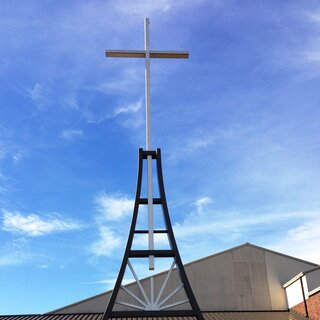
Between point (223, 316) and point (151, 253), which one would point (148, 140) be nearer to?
point (151, 253)

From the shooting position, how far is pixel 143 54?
22.3 metres

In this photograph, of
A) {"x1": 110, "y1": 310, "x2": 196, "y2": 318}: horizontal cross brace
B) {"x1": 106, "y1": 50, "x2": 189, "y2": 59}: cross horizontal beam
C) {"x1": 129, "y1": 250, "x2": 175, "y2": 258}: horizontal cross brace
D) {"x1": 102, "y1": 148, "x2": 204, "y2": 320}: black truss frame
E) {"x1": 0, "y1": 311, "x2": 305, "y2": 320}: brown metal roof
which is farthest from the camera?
{"x1": 0, "y1": 311, "x2": 305, "y2": 320}: brown metal roof

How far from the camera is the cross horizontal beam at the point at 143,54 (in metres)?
22.0

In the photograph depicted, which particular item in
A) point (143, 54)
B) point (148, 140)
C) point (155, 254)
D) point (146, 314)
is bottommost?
point (146, 314)

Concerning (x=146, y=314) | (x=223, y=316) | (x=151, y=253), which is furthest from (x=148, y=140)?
(x=223, y=316)

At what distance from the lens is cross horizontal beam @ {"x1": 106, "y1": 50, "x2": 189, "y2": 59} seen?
72.1 feet

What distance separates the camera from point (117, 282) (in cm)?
1702

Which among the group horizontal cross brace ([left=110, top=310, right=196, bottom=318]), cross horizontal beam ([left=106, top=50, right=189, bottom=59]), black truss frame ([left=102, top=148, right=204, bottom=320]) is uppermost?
cross horizontal beam ([left=106, top=50, right=189, bottom=59])

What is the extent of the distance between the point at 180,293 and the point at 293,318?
6.58m

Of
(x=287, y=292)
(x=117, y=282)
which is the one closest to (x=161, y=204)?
(x=117, y=282)

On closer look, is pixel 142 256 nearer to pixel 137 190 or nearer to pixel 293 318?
pixel 137 190

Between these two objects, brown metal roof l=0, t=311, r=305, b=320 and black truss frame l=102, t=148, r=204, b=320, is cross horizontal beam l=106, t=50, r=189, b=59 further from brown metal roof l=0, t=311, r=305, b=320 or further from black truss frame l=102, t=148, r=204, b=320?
brown metal roof l=0, t=311, r=305, b=320

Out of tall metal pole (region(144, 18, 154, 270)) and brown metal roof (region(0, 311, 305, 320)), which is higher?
tall metal pole (region(144, 18, 154, 270))

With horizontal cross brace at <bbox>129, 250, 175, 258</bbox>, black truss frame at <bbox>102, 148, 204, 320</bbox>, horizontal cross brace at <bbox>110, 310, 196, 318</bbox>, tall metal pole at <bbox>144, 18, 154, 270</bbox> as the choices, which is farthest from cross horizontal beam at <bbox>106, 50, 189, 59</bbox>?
horizontal cross brace at <bbox>110, 310, 196, 318</bbox>
